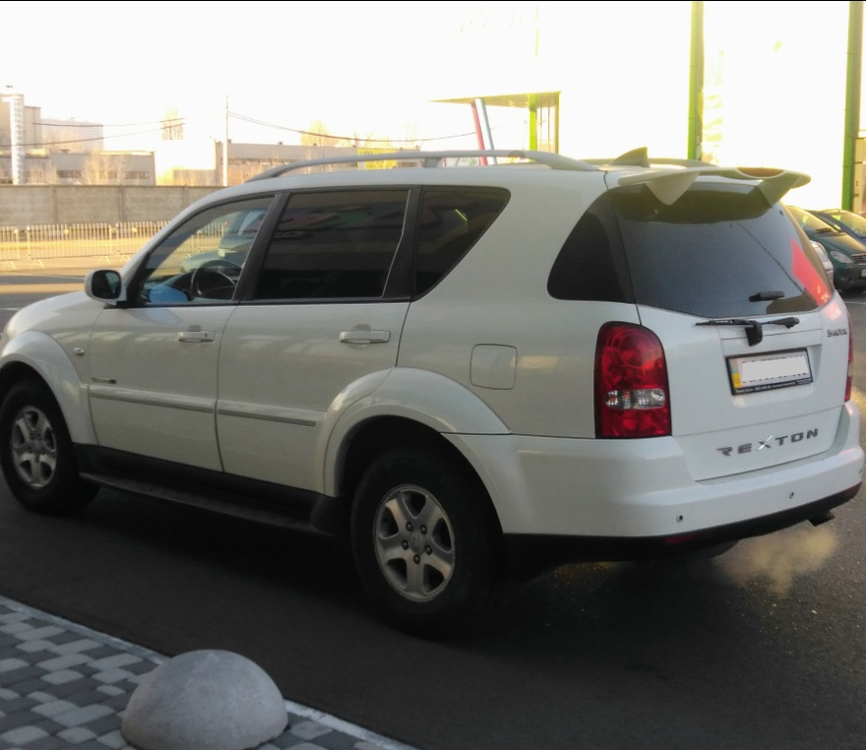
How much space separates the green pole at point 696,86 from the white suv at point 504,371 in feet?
109

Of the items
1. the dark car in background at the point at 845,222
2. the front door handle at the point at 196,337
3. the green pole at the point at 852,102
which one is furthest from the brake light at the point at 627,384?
the green pole at the point at 852,102

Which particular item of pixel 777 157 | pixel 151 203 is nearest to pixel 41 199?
pixel 151 203

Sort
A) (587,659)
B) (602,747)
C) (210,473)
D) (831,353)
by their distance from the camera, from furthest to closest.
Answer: (210,473)
(831,353)
(587,659)
(602,747)

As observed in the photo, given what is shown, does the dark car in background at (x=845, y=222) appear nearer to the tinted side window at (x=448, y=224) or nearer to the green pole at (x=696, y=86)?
the green pole at (x=696, y=86)

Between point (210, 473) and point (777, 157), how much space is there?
33088 mm

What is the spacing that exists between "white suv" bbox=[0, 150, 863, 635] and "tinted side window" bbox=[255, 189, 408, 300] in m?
0.01

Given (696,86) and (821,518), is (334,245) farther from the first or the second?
(696,86)

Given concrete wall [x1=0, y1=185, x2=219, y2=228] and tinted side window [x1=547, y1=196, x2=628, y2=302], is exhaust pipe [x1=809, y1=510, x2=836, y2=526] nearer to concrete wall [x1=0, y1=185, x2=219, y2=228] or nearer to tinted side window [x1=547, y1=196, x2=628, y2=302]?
tinted side window [x1=547, y1=196, x2=628, y2=302]

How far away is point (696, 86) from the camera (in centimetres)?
3731

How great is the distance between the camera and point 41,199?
58.2 m

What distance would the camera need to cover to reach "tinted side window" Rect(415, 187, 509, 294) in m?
4.69

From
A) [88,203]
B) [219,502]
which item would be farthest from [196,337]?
[88,203]

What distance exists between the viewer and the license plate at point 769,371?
4359 millimetres

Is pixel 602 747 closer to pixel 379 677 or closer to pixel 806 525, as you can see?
pixel 379 677
